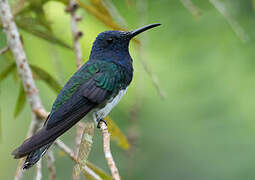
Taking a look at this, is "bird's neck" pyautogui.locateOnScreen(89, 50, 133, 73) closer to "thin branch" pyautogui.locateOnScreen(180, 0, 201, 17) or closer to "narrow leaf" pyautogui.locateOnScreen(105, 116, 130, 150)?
"narrow leaf" pyautogui.locateOnScreen(105, 116, 130, 150)

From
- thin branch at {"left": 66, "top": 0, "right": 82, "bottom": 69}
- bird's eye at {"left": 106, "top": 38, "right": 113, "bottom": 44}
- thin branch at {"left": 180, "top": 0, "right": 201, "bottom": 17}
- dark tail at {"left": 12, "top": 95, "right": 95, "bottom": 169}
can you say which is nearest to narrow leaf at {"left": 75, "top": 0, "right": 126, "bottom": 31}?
thin branch at {"left": 66, "top": 0, "right": 82, "bottom": 69}

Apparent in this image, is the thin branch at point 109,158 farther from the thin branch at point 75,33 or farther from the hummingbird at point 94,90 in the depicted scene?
the thin branch at point 75,33

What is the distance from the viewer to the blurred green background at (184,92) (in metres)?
4.21

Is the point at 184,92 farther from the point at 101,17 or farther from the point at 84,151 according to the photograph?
the point at 84,151

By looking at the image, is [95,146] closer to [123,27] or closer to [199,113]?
[199,113]

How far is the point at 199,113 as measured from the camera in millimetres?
4734

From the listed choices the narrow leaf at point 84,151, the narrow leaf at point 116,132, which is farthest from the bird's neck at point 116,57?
the narrow leaf at point 84,151

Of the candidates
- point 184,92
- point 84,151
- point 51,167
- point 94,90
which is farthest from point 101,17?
point 184,92

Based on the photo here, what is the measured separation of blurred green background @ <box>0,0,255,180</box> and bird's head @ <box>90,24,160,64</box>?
69cm

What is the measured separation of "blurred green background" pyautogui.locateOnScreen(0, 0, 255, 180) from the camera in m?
4.21

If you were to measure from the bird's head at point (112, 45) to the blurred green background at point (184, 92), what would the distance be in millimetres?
686

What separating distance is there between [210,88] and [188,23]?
0.81 metres

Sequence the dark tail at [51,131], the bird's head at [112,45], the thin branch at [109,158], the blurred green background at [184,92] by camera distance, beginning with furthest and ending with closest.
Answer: the blurred green background at [184,92], the bird's head at [112,45], the dark tail at [51,131], the thin branch at [109,158]

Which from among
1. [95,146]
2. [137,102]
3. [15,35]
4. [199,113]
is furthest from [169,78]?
[15,35]
